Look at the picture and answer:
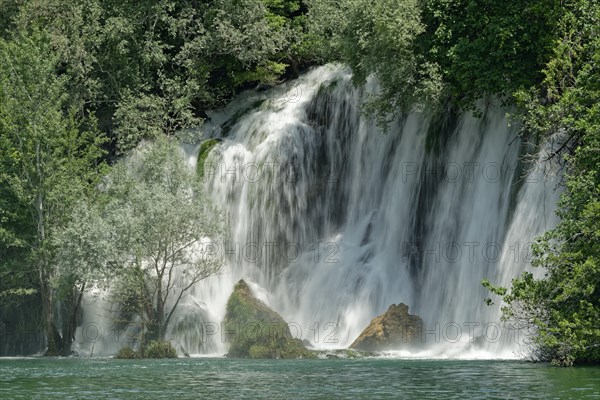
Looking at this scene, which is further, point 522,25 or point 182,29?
point 182,29

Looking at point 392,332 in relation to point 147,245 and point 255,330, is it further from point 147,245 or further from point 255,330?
point 147,245

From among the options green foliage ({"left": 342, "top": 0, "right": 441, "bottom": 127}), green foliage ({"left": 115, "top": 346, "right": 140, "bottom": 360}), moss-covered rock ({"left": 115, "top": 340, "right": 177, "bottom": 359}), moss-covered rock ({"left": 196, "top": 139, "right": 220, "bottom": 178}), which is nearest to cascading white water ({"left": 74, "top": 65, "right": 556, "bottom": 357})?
moss-covered rock ({"left": 196, "top": 139, "right": 220, "bottom": 178})

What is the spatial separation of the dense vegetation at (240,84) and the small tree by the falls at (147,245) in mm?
233

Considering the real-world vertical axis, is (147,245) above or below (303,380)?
above

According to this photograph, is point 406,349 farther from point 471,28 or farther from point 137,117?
point 137,117

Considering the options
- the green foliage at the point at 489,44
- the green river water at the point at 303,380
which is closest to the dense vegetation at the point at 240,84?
the green foliage at the point at 489,44

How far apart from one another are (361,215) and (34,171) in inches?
506

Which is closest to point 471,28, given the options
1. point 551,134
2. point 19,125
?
point 551,134

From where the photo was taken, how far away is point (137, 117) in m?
56.5

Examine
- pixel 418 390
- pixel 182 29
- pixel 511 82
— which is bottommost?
pixel 418 390

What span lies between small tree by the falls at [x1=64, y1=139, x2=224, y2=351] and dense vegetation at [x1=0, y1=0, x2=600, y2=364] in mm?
233

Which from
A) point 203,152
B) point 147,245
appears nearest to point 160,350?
point 147,245

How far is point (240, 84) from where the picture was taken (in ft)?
197

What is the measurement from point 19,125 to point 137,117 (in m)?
6.09
